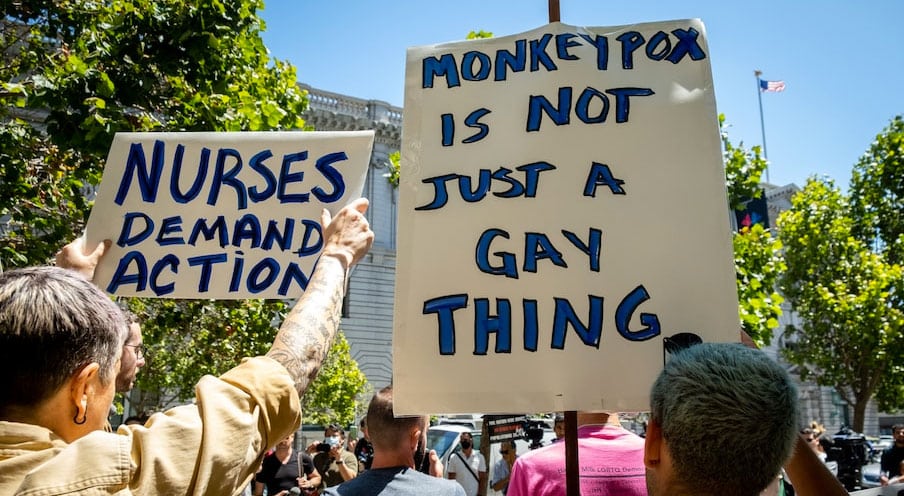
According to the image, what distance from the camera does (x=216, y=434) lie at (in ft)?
3.85

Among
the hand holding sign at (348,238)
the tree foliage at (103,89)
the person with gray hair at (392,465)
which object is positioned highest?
the tree foliage at (103,89)

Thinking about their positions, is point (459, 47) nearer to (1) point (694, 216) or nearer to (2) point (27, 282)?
(1) point (694, 216)

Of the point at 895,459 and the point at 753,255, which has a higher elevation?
the point at 753,255

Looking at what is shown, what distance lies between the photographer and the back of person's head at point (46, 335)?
124 centimetres

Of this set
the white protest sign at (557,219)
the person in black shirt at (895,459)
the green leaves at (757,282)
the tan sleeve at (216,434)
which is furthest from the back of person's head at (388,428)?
the person in black shirt at (895,459)

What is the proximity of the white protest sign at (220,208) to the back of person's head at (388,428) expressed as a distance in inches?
26.1

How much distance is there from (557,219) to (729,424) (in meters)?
1.12

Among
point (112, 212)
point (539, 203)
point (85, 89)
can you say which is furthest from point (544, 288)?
point (85, 89)

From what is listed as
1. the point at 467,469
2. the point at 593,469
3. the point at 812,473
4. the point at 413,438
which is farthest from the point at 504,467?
the point at 812,473

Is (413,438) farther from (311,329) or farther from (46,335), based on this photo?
(46,335)

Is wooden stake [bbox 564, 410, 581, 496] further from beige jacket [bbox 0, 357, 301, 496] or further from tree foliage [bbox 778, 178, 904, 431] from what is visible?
tree foliage [bbox 778, 178, 904, 431]

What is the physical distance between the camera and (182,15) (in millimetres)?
6406

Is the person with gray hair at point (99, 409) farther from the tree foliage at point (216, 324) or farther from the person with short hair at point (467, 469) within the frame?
the person with short hair at point (467, 469)

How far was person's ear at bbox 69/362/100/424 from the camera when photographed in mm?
1280
